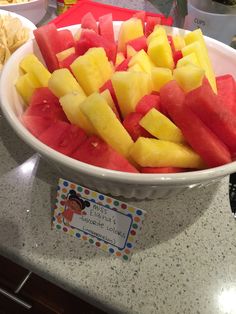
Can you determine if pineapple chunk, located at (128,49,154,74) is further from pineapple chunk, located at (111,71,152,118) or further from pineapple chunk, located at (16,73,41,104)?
pineapple chunk, located at (16,73,41,104)

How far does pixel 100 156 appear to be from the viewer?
1.65ft

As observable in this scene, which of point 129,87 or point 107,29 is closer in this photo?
point 129,87

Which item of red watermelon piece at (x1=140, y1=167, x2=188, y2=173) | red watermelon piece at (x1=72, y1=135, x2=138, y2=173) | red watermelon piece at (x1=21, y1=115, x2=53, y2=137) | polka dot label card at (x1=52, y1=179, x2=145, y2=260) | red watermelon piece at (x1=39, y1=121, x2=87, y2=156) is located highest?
red watermelon piece at (x1=21, y1=115, x2=53, y2=137)

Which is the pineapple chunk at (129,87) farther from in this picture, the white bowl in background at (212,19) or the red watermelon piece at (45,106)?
the white bowl in background at (212,19)

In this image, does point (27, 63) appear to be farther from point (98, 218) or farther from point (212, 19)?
point (212, 19)

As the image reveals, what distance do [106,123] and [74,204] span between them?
0.16 metres

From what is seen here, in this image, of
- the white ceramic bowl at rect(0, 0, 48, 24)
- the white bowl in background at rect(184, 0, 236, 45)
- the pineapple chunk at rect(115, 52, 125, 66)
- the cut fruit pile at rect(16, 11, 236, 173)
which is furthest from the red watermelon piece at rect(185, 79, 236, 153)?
the white ceramic bowl at rect(0, 0, 48, 24)

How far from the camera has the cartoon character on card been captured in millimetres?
559

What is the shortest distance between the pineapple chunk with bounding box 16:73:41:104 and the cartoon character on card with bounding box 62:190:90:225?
0.69 feet

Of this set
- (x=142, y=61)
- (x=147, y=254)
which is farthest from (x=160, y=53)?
(x=147, y=254)

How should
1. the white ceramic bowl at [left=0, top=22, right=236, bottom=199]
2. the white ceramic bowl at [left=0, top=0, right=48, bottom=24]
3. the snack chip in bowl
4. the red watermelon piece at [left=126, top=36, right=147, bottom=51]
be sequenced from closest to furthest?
the white ceramic bowl at [left=0, top=22, right=236, bottom=199] → the red watermelon piece at [left=126, top=36, right=147, bottom=51] → the snack chip in bowl → the white ceramic bowl at [left=0, top=0, right=48, bottom=24]

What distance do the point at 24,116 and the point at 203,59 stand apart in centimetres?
35

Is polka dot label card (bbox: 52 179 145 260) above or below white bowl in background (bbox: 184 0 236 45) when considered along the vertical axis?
below

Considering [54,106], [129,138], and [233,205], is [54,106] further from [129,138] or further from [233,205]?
[233,205]
